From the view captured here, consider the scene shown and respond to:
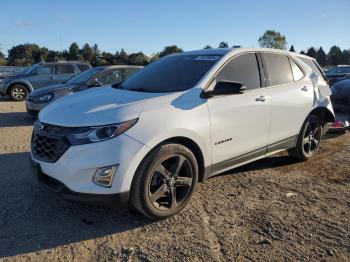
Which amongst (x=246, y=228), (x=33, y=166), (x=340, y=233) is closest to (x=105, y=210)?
(x=33, y=166)

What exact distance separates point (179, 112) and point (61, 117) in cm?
120

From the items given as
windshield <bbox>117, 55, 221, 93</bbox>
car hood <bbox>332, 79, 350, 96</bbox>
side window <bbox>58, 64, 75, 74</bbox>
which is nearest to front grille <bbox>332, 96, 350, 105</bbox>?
car hood <bbox>332, 79, 350, 96</bbox>

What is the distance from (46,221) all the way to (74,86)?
670cm

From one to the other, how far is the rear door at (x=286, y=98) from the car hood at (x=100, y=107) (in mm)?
1715

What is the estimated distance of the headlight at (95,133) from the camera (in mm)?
3697

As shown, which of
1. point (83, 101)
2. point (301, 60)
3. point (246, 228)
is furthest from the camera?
point (301, 60)

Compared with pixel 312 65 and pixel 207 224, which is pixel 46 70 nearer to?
pixel 312 65

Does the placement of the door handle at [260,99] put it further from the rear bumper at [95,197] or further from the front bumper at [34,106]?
the front bumper at [34,106]

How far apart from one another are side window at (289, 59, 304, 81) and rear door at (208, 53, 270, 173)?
35.6 inches

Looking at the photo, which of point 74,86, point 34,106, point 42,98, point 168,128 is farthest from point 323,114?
point 34,106

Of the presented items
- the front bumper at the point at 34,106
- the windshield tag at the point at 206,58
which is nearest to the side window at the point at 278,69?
the windshield tag at the point at 206,58

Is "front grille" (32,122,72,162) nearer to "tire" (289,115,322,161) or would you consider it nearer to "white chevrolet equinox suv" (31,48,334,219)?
"white chevrolet equinox suv" (31,48,334,219)

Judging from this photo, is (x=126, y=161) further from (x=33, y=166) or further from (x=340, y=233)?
(x=340, y=233)

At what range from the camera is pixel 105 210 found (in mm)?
4398
